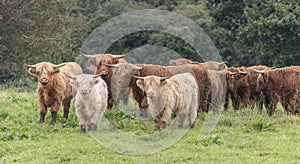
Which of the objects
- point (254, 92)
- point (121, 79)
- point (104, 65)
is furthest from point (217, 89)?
point (104, 65)

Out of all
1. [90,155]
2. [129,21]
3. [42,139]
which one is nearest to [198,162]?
[90,155]

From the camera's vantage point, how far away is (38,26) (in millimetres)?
17812

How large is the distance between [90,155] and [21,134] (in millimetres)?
1764

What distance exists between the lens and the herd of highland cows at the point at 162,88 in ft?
34.7

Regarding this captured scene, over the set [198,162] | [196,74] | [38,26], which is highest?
[38,26]

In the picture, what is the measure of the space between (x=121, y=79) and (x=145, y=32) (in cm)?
1833

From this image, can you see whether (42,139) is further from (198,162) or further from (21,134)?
(198,162)

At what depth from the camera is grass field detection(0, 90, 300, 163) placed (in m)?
8.57

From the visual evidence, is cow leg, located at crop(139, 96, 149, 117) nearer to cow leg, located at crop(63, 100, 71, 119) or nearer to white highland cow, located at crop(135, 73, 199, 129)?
white highland cow, located at crop(135, 73, 199, 129)

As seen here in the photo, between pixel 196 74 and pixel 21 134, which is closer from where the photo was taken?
pixel 21 134

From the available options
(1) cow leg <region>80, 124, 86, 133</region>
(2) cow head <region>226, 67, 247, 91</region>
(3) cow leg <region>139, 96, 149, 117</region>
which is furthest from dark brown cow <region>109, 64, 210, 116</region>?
(1) cow leg <region>80, 124, 86, 133</region>

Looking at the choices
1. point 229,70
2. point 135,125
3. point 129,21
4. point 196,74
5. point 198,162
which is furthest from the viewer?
point 129,21

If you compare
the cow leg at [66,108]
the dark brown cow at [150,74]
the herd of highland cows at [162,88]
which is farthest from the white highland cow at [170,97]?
the cow leg at [66,108]

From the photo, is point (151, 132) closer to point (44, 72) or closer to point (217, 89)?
point (44, 72)
